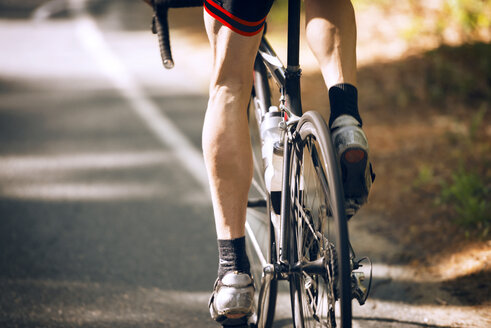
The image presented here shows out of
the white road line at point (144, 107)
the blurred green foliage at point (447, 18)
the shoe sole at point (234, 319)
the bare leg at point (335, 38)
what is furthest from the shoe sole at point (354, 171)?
the blurred green foliage at point (447, 18)

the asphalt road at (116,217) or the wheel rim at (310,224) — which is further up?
the wheel rim at (310,224)

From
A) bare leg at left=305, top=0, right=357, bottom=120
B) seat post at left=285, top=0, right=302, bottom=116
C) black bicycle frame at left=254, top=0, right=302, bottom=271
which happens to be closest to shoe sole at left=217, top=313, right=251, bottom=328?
black bicycle frame at left=254, top=0, right=302, bottom=271

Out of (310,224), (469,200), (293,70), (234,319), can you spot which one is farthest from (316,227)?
(469,200)

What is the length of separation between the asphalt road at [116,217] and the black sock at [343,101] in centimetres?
124

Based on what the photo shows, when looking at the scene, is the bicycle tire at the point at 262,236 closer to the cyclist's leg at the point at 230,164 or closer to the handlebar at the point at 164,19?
the cyclist's leg at the point at 230,164

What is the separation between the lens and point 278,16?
532 inches

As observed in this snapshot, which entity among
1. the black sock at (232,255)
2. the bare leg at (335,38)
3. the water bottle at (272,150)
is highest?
the bare leg at (335,38)

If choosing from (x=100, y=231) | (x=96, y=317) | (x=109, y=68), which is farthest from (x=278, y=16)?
(x=96, y=317)

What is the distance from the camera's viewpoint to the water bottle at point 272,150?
2.29 meters

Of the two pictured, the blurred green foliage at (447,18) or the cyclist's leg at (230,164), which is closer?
the cyclist's leg at (230,164)

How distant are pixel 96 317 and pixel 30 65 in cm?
826

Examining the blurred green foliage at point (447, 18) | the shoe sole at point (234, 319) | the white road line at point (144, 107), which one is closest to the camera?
the shoe sole at point (234, 319)

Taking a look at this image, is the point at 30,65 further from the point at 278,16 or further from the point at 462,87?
the point at 462,87

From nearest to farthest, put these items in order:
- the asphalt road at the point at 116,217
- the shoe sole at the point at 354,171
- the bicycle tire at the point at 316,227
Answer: the bicycle tire at the point at 316,227, the shoe sole at the point at 354,171, the asphalt road at the point at 116,217
